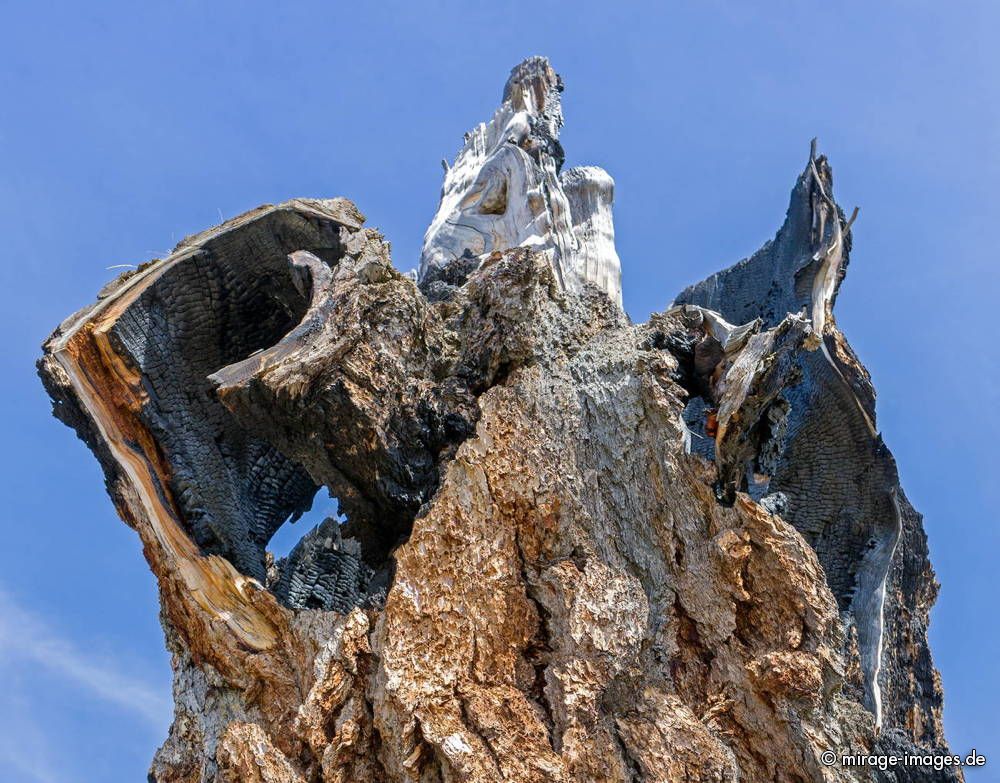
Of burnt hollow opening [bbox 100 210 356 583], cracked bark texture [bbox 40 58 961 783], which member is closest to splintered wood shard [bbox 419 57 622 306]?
cracked bark texture [bbox 40 58 961 783]

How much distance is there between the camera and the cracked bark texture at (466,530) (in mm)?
4711

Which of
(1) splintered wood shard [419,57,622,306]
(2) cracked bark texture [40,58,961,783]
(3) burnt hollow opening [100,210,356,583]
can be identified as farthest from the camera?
(1) splintered wood shard [419,57,622,306]

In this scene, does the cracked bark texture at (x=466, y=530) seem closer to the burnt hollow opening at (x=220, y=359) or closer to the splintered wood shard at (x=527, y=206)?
the burnt hollow opening at (x=220, y=359)

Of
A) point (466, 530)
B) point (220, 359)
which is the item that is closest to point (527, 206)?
point (220, 359)

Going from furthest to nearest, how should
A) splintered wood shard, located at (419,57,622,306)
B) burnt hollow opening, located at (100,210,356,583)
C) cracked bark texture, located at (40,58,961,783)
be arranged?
1. splintered wood shard, located at (419,57,622,306)
2. burnt hollow opening, located at (100,210,356,583)
3. cracked bark texture, located at (40,58,961,783)

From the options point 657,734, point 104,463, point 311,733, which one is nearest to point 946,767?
point 657,734

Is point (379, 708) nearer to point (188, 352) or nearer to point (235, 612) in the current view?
point (235, 612)

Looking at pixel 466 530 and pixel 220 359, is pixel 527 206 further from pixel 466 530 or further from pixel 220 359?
pixel 466 530

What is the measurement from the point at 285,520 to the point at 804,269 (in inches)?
191

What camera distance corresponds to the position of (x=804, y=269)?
343 inches

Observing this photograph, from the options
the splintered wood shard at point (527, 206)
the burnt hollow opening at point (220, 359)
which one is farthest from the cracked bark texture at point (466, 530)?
the splintered wood shard at point (527, 206)

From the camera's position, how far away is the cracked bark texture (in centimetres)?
471

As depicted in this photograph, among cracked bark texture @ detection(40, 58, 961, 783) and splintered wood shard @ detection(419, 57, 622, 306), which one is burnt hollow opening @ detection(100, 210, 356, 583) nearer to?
cracked bark texture @ detection(40, 58, 961, 783)

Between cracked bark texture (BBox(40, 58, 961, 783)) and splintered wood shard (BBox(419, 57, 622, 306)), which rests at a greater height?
splintered wood shard (BBox(419, 57, 622, 306))
